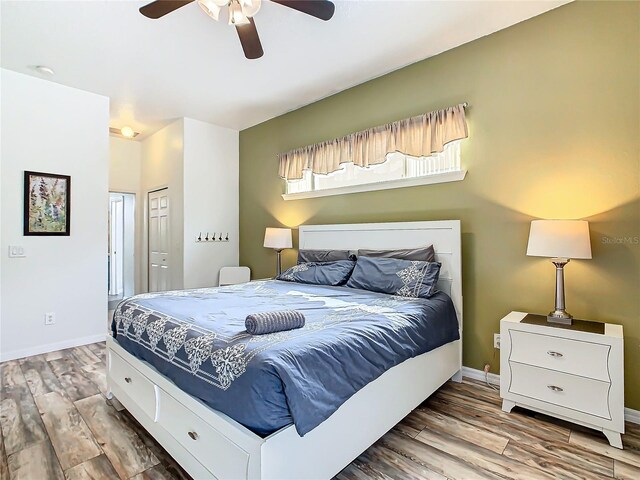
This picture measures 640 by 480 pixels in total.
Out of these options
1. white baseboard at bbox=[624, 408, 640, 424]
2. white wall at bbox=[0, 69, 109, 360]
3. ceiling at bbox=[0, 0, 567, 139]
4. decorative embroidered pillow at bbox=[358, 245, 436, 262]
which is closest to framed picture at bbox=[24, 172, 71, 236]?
white wall at bbox=[0, 69, 109, 360]

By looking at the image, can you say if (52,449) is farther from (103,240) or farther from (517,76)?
(517,76)

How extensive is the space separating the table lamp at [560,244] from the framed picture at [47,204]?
4.38 meters

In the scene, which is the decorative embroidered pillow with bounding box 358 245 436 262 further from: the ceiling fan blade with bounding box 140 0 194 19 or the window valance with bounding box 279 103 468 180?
the ceiling fan blade with bounding box 140 0 194 19

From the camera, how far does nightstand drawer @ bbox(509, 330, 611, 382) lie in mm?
1896

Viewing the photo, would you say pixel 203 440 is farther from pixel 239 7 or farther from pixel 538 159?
pixel 538 159

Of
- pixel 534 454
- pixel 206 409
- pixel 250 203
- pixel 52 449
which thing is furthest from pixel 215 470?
pixel 250 203

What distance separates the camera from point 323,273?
3234 mm

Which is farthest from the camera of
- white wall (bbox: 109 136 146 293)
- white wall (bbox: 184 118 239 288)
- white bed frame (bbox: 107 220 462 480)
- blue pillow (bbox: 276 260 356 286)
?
white wall (bbox: 109 136 146 293)

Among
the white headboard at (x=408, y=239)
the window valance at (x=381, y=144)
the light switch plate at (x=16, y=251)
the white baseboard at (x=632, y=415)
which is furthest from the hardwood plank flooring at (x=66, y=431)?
the white baseboard at (x=632, y=415)

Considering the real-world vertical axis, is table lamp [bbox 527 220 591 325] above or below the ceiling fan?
below

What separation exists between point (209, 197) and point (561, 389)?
4.40 metres

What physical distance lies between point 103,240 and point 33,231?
630 millimetres

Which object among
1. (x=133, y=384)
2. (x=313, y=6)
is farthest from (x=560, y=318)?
(x=133, y=384)

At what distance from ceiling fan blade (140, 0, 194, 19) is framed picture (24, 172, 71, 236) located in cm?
242
